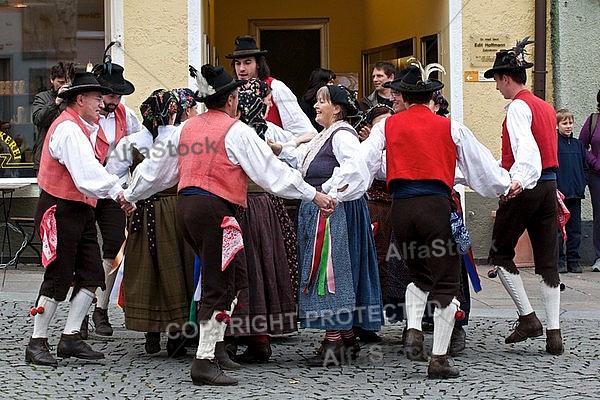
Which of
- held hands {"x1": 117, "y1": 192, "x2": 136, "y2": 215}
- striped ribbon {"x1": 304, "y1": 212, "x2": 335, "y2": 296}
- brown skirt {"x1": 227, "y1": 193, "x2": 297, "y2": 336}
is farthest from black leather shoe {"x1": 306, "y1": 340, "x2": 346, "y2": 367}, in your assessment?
held hands {"x1": 117, "y1": 192, "x2": 136, "y2": 215}

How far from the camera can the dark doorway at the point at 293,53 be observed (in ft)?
50.9

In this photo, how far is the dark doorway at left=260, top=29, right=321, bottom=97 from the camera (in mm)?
15523

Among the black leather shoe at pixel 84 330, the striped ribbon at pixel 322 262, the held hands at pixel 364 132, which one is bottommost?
the black leather shoe at pixel 84 330

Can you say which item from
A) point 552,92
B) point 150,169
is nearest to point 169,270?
point 150,169

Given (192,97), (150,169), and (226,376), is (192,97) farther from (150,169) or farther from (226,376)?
(226,376)

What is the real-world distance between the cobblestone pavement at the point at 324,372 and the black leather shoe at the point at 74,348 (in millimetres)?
57

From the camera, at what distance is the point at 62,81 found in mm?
10211

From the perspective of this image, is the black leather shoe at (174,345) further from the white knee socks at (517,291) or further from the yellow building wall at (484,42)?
the yellow building wall at (484,42)

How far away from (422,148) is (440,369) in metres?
1.30

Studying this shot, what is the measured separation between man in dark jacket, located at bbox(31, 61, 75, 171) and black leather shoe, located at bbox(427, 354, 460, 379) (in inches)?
180

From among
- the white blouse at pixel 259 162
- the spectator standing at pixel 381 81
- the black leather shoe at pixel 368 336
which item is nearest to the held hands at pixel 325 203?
the white blouse at pixel 259 162

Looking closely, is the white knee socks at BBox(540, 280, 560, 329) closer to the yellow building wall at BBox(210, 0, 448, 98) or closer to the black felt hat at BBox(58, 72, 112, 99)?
the black felt hat at BBox(58, 72, 112, 99)

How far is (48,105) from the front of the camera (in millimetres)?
10836

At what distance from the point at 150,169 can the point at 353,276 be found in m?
1.46
